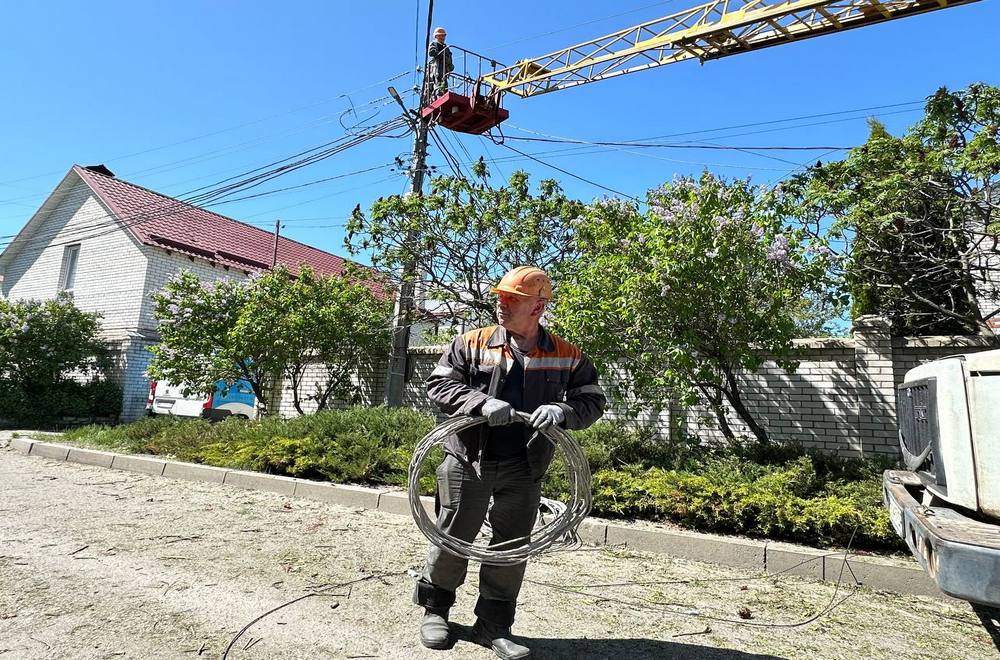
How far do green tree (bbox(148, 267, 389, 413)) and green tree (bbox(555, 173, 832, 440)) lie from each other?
6.00 m

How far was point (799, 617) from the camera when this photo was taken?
373cm

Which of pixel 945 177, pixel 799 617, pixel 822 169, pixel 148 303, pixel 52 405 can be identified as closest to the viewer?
pixel 799 617

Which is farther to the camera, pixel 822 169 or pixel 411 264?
pixel 411 264

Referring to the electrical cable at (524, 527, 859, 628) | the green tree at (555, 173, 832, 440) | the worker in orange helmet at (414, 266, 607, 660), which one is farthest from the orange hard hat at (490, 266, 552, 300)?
the green tree at (555, 173, 832, 440)

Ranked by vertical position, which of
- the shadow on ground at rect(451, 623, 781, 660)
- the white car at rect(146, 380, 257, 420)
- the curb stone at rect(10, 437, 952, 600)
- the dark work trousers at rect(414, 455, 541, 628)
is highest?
the white car at rect(146, 380, 257, 420)

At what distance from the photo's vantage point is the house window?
757 inches

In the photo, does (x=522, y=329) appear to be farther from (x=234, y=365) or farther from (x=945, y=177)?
(x=234, y=365)

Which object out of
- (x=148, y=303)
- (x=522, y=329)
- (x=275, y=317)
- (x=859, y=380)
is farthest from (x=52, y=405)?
(x=859, y=380)

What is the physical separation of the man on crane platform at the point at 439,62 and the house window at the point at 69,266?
526 inches

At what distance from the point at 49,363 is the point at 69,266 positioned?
6090 mm

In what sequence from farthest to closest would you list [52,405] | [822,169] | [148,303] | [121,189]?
[121,189], [148,303], [52,405], [822,169]

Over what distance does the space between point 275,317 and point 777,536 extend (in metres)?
9.36

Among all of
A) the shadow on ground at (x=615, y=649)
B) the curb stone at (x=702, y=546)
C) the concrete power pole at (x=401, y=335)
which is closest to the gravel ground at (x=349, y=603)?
the shadow on ground at (x=615, y=649)

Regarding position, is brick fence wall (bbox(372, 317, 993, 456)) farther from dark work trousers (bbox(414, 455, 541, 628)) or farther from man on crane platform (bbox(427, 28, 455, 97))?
man on crane platform (bbox(427, 28, 455, 97))
